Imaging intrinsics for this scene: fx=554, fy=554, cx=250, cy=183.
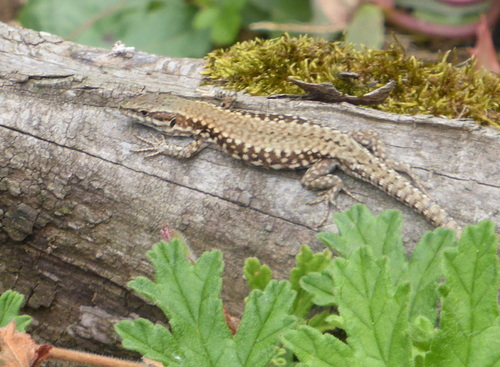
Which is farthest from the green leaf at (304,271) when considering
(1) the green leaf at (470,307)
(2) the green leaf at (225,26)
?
(2) the green leaf at (225,26)

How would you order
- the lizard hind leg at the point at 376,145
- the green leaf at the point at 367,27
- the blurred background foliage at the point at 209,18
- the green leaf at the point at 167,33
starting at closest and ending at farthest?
the lizard hind leg at the point at 376,145, the green leaf at the point at 367,27, the blurred background foliage at the point at 209,18, the green leaf at the point at 167,33

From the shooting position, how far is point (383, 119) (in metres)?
2.75

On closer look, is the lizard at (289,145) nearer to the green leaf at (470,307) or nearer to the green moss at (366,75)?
the green moss at (366,75)

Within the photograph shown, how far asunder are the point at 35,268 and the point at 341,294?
1848mm

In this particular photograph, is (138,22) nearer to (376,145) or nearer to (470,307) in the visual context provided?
(376,145)

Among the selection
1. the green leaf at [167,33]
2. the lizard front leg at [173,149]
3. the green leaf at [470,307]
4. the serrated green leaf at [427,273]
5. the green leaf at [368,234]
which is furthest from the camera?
the green leaf at [167,33]

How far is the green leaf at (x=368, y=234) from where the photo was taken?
192cm

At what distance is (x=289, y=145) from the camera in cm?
277

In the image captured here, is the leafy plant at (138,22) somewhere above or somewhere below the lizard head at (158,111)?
above

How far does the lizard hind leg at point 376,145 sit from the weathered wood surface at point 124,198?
47mm

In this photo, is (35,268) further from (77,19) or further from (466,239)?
(77,19)

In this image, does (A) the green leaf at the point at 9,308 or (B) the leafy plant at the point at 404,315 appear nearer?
(B) the leafy plant at the point at 404,315

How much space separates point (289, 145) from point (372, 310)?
4.67 ft

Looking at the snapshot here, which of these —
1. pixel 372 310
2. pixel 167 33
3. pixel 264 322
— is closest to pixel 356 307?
pixel 372 310
